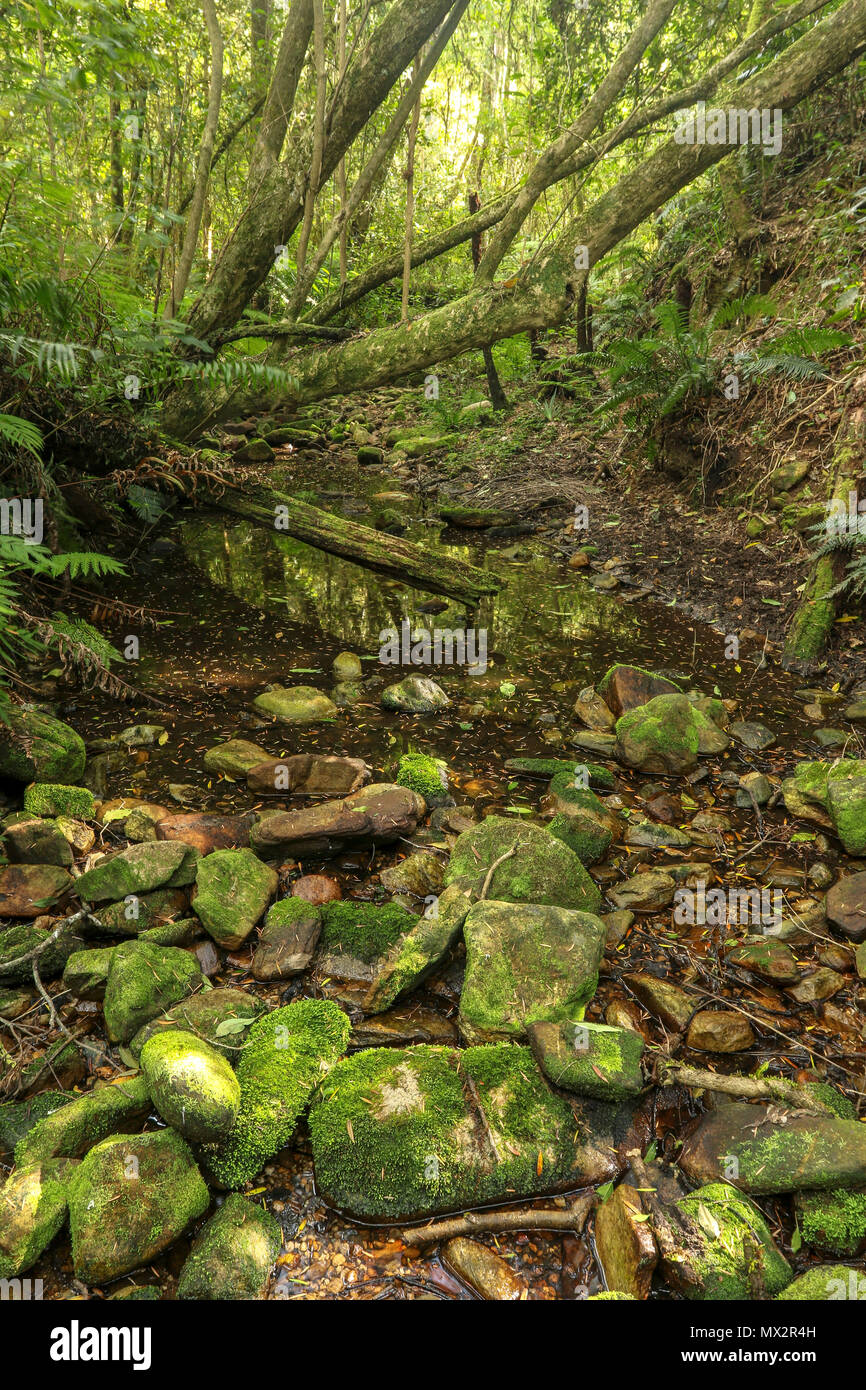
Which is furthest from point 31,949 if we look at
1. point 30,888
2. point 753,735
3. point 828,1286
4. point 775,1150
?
point 753,735

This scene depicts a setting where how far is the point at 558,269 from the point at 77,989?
20.6ft

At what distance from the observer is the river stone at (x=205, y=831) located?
3346 millimetres

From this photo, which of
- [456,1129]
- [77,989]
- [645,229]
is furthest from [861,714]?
[645,229]

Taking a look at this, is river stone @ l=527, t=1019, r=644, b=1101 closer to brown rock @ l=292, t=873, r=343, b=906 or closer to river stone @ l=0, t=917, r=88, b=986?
brown rock @ l=292, t=873, r=343, b=906


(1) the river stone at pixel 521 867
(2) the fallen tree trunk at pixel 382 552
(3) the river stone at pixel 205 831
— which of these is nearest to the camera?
(1) the river stone at pixel 521 867

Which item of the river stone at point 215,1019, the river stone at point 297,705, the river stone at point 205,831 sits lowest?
the river stone at point 215,1019

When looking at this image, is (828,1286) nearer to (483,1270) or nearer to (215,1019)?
(483,1270)

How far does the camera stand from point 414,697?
15.7 ft

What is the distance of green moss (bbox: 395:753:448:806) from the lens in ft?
12.6

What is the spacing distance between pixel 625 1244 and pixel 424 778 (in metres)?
2.22

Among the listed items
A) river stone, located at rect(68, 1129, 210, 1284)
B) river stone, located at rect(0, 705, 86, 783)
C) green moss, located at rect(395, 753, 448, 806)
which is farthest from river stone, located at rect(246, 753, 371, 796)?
river stone, located at rect(68, 1129, 210, 1284)

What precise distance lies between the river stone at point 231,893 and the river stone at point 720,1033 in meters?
1.65

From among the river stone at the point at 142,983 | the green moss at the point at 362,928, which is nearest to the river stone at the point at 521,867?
the green moss at the point at 362,928

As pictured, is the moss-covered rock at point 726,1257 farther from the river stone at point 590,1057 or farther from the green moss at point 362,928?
the green moss at point 362,928
